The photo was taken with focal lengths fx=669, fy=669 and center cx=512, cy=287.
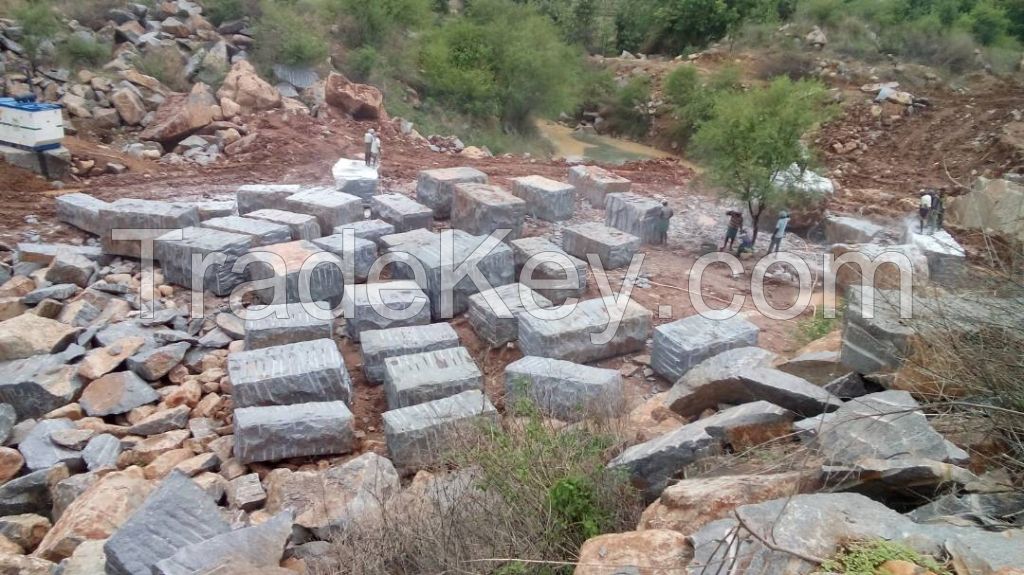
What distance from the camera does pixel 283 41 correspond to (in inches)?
565

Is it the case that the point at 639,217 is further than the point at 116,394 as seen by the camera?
Yes

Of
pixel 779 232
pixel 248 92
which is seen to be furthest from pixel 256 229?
pixel 248 92

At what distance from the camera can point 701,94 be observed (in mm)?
19594

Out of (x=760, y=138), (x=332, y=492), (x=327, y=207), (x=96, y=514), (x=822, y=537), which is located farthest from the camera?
(x=760, y=138)

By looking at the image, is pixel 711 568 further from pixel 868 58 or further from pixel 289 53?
pixel 868 58

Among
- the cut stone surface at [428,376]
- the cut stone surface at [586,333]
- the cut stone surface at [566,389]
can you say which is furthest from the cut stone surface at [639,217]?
the cut stone surface at [428,376]

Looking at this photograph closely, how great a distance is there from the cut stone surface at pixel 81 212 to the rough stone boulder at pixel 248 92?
189 inches

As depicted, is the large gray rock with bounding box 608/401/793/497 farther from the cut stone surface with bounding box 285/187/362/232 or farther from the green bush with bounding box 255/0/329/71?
the green bush with bounding box 255/0/329/71

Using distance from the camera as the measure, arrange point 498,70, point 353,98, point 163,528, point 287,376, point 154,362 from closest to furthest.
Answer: point 163,528, point 287,376, point 154,362, point 353,98, point 498,70

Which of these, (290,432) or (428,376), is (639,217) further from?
(290,432)

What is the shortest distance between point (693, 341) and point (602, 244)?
2.31 metres

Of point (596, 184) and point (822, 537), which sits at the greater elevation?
point (822, 537)

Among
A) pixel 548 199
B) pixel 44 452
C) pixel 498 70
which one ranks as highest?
pixel 498 70

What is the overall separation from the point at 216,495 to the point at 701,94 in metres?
18.5
